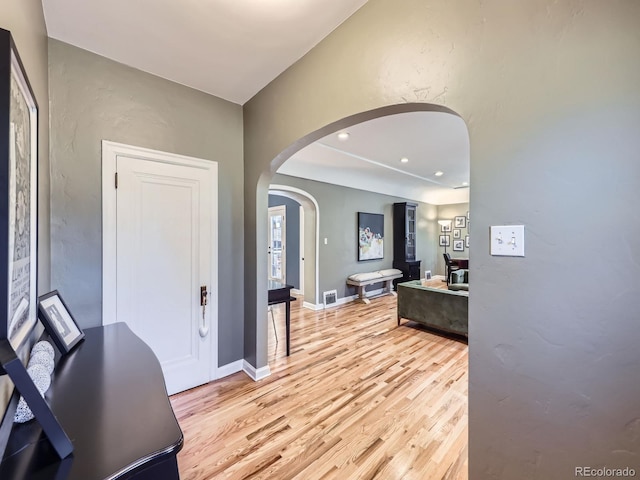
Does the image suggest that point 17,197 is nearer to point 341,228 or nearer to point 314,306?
point 314,306

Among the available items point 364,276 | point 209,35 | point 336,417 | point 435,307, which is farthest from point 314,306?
point 209,35

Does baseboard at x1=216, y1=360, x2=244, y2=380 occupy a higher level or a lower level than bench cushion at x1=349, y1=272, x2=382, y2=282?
lower

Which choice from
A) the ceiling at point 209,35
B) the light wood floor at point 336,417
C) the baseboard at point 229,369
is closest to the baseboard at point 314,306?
the light wood floor at point 336,417

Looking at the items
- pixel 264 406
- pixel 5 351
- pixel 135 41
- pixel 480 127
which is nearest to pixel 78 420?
pixel 5 351

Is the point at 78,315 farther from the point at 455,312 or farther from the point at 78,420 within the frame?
the point at 455,312

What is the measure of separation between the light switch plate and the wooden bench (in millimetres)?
4564

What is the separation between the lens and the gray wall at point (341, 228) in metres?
5.30

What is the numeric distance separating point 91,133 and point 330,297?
4.37 m

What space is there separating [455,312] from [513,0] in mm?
3243

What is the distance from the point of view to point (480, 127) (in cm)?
114

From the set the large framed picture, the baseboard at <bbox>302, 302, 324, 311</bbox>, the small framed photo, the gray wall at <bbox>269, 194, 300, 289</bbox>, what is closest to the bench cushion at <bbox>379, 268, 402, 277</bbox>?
the large framed picture

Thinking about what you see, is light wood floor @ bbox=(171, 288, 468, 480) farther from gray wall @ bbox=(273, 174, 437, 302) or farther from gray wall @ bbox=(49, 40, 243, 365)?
gray wall @ bbox=(273, 174, 437, 302)

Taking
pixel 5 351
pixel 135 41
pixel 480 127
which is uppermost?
pixel 135 41

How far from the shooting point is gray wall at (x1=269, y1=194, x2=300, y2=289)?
6555mm
